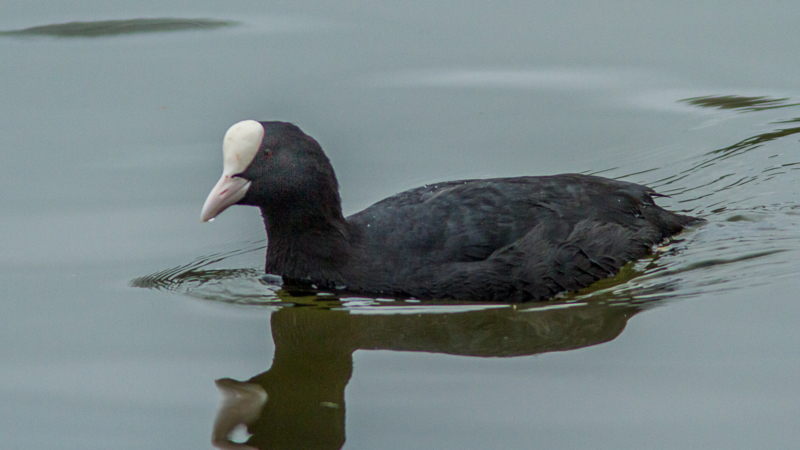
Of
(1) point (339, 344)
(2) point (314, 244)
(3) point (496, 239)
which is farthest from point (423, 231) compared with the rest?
(1) point (339, 344)

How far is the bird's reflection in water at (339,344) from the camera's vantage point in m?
4.20

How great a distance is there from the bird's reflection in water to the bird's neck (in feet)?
0.91

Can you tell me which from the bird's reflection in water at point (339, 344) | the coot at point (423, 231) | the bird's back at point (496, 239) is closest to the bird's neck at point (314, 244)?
the coot at point (423, 231)

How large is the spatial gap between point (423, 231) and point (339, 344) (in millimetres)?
880

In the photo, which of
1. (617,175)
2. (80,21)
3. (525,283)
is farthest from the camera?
(80,21)

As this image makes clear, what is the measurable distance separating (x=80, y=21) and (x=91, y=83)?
1.26 metres

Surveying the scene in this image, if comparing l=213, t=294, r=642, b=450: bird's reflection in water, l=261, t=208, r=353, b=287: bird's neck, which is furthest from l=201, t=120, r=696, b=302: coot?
l=213, t=294, r=642, b=450: bird's reflection in water

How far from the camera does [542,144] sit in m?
7.58

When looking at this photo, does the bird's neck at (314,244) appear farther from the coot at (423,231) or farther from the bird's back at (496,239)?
the bird's back at (496,239)

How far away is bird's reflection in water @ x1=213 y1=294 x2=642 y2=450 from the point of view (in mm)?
4195

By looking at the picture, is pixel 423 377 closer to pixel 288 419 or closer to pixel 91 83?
pixel 288 419

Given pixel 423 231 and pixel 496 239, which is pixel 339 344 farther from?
pixel 496 239

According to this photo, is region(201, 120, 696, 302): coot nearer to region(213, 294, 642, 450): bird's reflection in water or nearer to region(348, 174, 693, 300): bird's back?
region(348, 174, 693, 300): bird's back

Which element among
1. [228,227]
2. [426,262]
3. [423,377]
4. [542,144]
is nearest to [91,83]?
[228,227]
